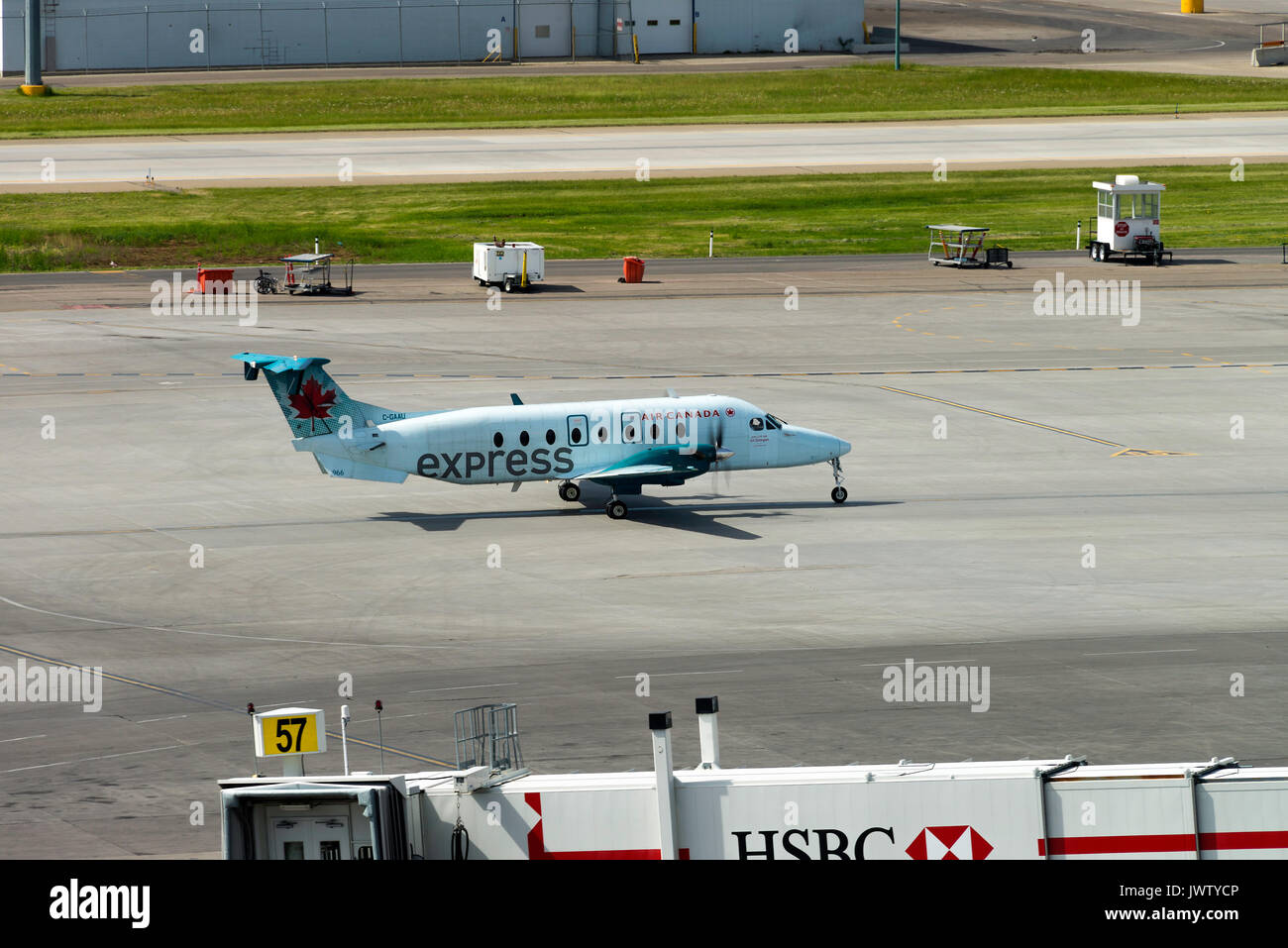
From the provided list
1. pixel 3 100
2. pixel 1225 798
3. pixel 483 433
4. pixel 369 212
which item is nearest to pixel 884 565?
pixel 483 433

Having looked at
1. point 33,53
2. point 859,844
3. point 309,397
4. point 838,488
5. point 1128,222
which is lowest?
point 838,488

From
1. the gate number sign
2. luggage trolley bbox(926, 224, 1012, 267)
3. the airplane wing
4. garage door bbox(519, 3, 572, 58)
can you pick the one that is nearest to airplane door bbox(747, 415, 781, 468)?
the airplane wing

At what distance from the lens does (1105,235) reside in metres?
99.0

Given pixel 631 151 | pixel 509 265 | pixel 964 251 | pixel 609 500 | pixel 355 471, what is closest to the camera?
pixel 355 471

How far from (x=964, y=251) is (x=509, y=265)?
28.8 metres

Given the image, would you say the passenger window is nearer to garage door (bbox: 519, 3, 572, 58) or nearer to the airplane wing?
the airplane wing

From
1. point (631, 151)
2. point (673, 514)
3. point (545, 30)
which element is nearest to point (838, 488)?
point (673, 514)

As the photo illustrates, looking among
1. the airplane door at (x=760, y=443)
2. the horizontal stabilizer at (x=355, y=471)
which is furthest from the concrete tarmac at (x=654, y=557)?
the airplane door at (x=760, y=443)

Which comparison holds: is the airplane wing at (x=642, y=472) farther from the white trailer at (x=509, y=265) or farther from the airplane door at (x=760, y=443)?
the white trailer at (x=509, y=265)

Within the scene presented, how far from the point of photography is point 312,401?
4706 cm

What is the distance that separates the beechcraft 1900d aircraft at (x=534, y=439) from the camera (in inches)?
1857

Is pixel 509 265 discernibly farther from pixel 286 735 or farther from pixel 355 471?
pixel 286 735

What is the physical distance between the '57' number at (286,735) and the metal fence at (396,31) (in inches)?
6504

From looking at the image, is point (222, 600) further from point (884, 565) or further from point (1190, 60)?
point (1190, 60)
